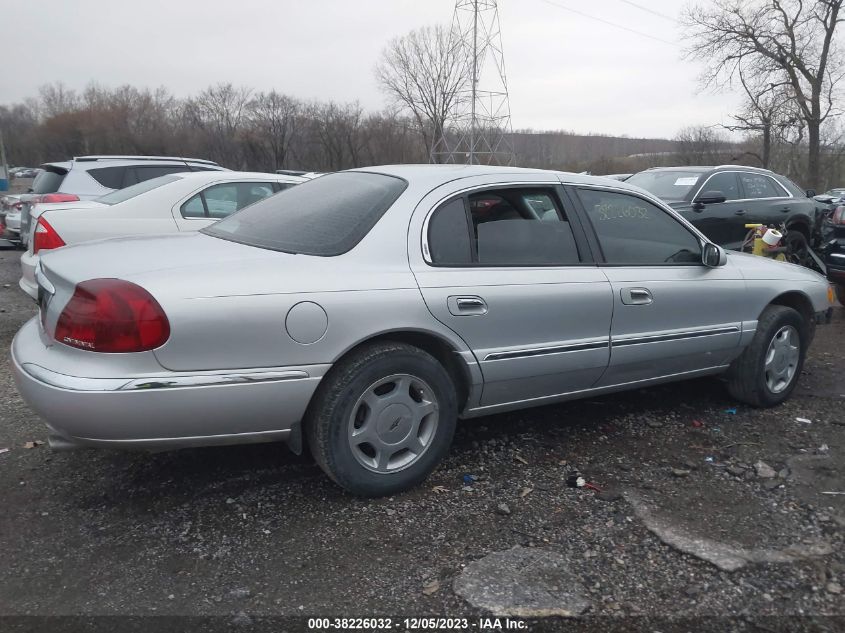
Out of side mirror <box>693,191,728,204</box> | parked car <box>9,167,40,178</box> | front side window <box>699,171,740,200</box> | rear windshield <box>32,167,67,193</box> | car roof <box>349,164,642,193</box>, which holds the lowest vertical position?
side mirror <box>693,191,728,204</box>

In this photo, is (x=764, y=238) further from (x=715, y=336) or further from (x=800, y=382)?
(x=715, y=336)

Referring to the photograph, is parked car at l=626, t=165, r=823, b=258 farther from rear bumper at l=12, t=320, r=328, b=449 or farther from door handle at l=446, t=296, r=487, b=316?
rear bumper at l=12, t=320, r=328, b=449

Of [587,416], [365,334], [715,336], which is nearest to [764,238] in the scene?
[715,336]

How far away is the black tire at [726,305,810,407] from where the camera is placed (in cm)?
439

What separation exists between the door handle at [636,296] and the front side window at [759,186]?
6623 mm

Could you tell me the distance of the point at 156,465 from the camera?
3.44 meters

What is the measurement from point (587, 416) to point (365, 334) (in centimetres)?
198

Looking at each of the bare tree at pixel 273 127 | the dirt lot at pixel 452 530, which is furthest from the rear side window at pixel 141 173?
the bare tree at pixel 273 127

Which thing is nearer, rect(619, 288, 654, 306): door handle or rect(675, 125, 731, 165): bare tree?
rect(619, 288, 654, 306): door handle

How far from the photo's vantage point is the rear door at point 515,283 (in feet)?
10.4

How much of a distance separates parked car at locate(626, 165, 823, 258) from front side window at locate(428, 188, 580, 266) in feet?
18.2

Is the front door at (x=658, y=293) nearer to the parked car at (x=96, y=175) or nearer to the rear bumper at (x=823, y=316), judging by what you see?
the rear bumper at (x=823, y=316)

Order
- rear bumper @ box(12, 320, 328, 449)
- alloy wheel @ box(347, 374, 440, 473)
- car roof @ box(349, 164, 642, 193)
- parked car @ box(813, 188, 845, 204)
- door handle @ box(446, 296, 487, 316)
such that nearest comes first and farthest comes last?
rear bumper @ box(12, 320, 328, 449)
alloy wheel @ box(347, 374, 440, 473)
door handle @ box(446, 296, 487, 316)
car roof @ box(349, 164, 642, 193)
parked car @ box(813, 188, 845, 204)

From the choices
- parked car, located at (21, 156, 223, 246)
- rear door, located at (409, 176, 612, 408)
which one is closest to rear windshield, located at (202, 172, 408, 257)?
rear door, located at (409, 176, 612, 408)
